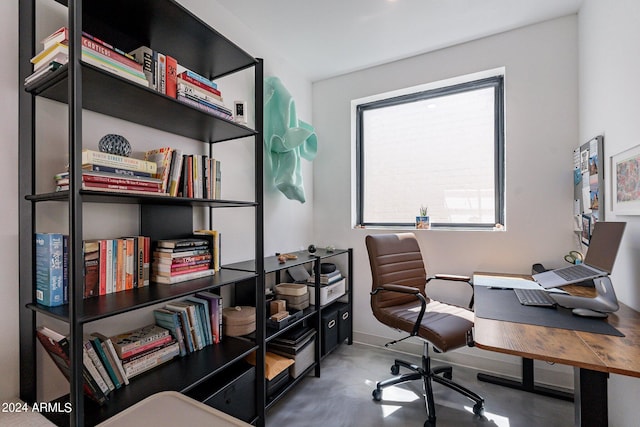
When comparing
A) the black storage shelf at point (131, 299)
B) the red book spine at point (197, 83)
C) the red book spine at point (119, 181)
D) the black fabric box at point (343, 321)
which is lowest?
the black fabric box at point (343, 321)

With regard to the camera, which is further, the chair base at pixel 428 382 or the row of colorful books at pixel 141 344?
the chair base at pixel 428 382

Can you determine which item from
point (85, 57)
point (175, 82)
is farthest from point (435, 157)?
point (85, 57)

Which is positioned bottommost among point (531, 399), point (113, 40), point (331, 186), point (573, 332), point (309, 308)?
point (531, 399)

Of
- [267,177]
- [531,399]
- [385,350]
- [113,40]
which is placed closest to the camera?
[113,40]

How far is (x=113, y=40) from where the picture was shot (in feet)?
4.57

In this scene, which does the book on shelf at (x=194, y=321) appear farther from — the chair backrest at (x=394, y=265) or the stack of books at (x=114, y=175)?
the chair backrest at (x=394, y=265)

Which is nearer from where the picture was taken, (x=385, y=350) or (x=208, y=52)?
(x=208, y=52)

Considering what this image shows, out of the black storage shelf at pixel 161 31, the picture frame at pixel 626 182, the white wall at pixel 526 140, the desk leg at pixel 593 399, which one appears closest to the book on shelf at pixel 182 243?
the black storage shelf at pixel 161 31

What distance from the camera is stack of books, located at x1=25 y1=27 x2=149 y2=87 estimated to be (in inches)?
40.6

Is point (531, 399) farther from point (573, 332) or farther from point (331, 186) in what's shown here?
point (331, 186)

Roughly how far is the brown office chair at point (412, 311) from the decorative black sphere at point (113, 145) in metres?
1.57

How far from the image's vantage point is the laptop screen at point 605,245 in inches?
49.6

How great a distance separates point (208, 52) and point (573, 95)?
8.15ft

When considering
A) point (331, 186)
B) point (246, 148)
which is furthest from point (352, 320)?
point (246, 148)
